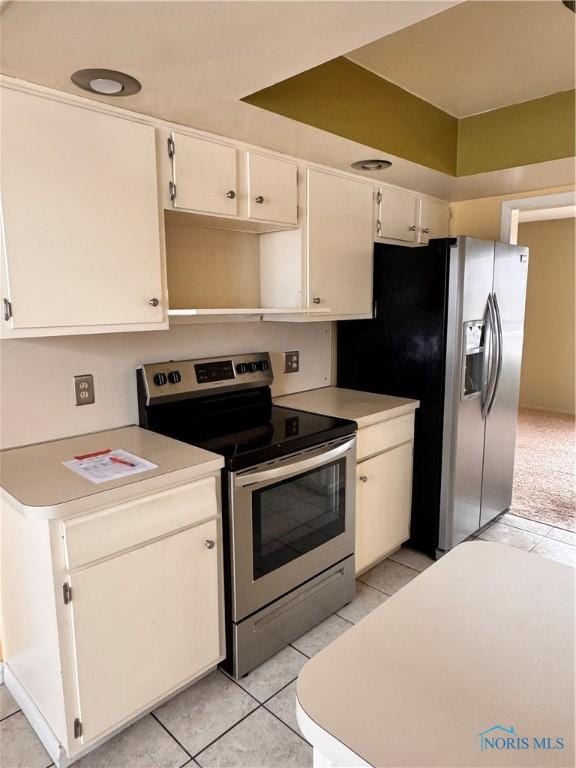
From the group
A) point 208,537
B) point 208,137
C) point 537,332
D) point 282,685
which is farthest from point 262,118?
point 537,332

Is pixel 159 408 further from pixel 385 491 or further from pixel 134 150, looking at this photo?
pixel 385 491

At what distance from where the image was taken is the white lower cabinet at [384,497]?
100 inches

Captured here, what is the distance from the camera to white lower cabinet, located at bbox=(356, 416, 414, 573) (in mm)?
2551

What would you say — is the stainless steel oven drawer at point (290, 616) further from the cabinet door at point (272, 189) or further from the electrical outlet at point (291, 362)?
the cabinet door at point (272, 189)

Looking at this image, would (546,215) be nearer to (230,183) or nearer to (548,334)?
(548,334)

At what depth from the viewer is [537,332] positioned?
21.5ft

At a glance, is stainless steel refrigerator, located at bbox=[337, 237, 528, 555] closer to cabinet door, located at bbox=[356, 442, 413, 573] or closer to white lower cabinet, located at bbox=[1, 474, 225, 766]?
cabinet door, located at bbox=[356, 442, 413, 573]

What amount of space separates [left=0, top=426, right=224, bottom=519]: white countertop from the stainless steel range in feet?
0.34

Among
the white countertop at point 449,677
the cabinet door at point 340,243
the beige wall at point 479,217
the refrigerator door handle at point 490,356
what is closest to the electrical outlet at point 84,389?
the cabinet door at point 340,243

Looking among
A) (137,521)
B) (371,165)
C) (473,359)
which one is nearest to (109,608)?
(137,521)

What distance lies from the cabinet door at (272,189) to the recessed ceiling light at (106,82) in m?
0.68

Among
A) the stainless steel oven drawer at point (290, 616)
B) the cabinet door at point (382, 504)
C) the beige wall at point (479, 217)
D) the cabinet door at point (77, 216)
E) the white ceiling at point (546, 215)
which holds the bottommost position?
the stainless steel oven drawer at point (290, 616)

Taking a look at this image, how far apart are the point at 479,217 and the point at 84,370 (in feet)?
9.42

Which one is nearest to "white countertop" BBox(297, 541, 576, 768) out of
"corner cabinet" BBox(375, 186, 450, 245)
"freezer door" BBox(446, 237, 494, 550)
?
"freezer door" BBox(446, 237, 494, 550)
